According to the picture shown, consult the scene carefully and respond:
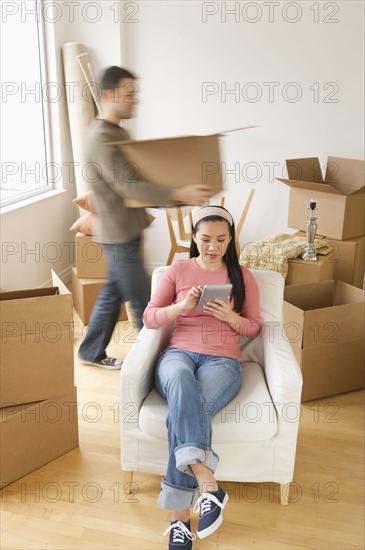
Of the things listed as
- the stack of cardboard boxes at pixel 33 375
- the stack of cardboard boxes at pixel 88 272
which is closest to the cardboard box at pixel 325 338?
the stack of cardboard boxes at pixel 33 375

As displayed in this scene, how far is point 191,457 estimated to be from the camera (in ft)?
5.83

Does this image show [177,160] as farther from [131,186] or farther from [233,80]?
[233,80]

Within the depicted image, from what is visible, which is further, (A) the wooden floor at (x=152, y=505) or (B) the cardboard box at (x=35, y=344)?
(B) the cardboard box at (x=35, y=344)

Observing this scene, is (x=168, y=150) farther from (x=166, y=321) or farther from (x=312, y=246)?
(x=312, y=246)

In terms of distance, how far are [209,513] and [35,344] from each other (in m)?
0.85

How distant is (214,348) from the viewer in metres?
2.14

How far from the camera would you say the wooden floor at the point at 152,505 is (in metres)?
1.88

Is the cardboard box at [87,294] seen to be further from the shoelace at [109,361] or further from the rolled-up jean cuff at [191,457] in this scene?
the rolled-up jean cuff at [191,457]

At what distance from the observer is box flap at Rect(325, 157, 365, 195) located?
11.9 ft

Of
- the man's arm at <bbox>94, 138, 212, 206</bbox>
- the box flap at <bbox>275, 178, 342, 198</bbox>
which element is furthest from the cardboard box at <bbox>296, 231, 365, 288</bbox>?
the man's arm at <bbox>94, 138, 212, 206</bbox>

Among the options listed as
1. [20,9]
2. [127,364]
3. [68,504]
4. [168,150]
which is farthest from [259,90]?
[68,504]

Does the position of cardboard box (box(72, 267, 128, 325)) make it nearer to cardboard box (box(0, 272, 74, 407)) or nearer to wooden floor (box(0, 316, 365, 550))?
wooden floor (box(0, 316, 365, 550))

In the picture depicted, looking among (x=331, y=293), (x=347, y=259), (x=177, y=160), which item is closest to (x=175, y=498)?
(x=177, y=160)

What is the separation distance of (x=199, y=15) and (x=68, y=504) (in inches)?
131
